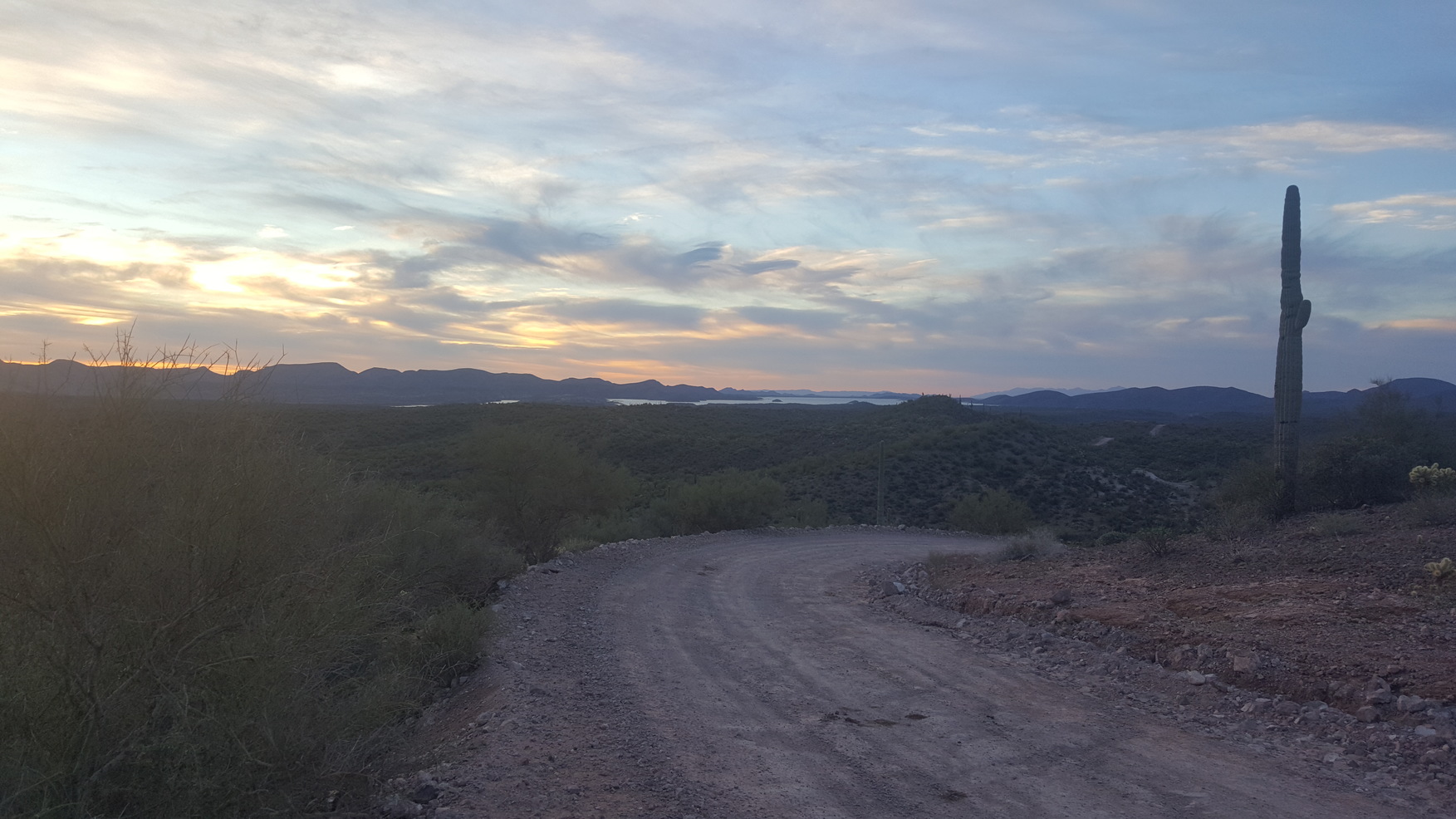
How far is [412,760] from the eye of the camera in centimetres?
587

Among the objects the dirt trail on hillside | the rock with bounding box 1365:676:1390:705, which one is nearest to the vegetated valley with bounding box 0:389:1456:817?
the dirt trail on hillside

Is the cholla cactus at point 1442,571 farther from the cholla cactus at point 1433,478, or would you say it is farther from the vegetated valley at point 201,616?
the cholla cactus at point 1433,478

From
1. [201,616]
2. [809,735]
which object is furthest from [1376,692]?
[201,616]

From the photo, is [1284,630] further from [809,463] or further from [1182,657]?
[809,463]

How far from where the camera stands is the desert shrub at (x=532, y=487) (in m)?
21.4

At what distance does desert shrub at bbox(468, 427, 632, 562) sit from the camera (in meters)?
21.4

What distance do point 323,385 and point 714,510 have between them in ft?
370

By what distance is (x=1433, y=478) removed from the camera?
54.3 ft

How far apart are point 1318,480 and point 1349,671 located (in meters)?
12.2

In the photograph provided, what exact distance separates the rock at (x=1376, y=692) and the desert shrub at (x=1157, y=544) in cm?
728

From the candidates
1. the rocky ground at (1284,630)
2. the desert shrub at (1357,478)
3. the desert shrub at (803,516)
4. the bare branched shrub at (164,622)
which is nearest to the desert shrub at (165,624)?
the bare branched shrub at (164,622)

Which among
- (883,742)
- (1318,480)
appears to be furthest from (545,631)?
(1318,480)

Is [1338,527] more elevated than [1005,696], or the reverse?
[1338,527]

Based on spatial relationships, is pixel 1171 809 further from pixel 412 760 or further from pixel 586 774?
pixel 412 760
